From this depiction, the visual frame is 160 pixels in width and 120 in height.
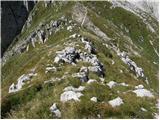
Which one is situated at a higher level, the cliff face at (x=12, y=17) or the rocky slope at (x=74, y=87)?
the rocky slope at (x=74, y=87)

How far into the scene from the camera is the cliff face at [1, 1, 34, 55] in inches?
6359

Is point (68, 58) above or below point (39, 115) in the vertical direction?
below

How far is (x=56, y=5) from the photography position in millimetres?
150375

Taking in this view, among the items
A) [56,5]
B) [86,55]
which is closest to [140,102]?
[86,55]

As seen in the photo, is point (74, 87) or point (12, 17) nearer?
point (74, 87)

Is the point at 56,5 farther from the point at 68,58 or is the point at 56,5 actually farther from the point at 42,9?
the point at 68,58

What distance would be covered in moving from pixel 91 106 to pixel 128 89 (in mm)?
10175

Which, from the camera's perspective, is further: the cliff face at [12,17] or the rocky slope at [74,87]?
the cliff face at [12,17]

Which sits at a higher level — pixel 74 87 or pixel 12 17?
pixel 74 87

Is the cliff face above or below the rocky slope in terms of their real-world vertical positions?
below

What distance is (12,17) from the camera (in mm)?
173250

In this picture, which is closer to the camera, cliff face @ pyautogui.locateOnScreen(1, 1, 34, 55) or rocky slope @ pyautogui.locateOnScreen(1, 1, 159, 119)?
rocky slope @ pyautogui.locateOnScreen(1, 1, 159, 119)

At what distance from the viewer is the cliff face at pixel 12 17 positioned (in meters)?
162

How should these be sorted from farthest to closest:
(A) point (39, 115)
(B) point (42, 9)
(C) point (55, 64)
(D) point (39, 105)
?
(B) point (42, 9)
(C) point (55, 64)
(D) point (39, 105)
(A) point (39, 115)
